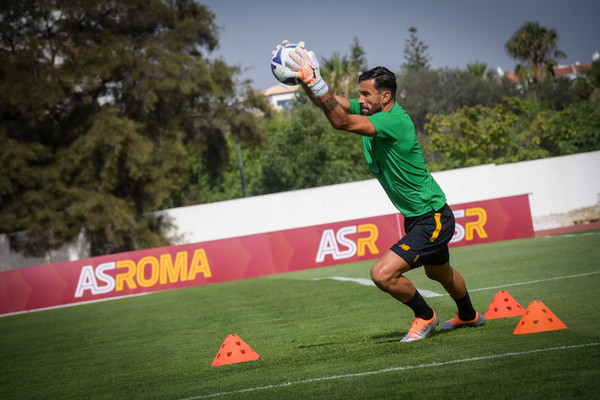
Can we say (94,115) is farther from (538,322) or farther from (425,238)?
(538,322)

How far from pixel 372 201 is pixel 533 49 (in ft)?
110

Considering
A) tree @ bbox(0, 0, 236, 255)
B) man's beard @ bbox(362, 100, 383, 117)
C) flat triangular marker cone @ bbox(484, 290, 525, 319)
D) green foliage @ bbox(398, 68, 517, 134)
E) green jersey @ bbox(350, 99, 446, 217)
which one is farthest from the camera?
green foliage @ bbox(398, 68, 517, 134)

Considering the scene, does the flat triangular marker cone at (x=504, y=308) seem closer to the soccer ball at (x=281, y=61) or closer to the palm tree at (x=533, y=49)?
the soccer ball at (x=281, y=61)

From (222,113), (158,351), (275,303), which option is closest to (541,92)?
(222,113)

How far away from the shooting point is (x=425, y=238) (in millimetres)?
6289

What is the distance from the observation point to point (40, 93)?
31.4 metres

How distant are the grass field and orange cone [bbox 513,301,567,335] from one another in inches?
3.7

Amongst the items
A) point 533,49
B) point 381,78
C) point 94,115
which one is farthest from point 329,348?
point 533,49

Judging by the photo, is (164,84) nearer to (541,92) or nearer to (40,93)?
(40,93)

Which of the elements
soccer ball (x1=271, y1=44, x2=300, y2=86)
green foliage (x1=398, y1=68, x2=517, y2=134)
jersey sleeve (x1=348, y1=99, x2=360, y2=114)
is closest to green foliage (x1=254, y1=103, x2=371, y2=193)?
green foliage (x1=398, y1=68, x2=517, y2=134)

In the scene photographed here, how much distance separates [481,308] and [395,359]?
327cm

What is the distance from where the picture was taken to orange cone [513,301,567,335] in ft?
20.4

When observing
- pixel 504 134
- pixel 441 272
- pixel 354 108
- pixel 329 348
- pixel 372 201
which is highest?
pixel 354 108

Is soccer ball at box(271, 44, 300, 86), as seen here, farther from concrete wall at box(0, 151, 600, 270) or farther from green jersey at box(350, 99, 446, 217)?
concrete wall at box(0, 151, 600, 270)
